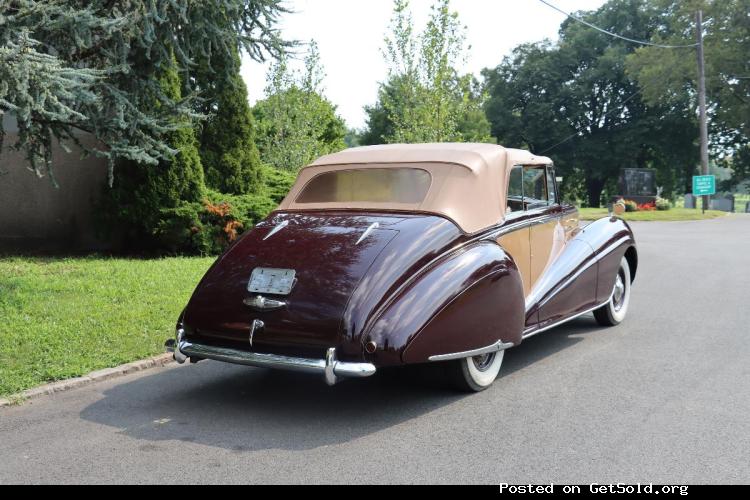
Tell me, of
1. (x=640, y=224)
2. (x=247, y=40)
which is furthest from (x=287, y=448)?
(x=640, y=224)

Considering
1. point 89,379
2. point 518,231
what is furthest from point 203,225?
point 518,231

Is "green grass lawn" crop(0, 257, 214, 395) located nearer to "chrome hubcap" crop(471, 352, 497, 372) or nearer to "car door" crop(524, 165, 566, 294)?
"chrome hubcap" crop(471, 352, 497, 372)

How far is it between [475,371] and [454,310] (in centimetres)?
63

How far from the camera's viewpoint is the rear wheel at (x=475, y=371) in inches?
219

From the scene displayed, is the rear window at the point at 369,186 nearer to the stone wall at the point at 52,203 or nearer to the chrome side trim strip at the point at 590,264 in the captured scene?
the chrome side trim strip at the point at 590,264

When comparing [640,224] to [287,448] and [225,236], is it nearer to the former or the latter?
[225,236]

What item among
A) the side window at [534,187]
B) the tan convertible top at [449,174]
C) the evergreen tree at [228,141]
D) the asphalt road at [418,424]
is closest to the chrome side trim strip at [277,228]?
the tan convertible top at [449,174]

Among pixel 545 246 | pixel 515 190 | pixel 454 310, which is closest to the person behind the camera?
pixel 454 310

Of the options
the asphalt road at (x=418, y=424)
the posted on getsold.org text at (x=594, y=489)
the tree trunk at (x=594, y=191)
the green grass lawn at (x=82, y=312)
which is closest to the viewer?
the posted on getsold.org text at (x=594, y=489)

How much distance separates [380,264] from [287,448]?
1379 mm

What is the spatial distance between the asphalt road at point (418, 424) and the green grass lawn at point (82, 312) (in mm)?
479

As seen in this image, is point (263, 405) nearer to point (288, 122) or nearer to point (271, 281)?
point (271, 281)

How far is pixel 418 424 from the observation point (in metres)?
4.99

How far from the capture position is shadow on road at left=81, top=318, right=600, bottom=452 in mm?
4820
